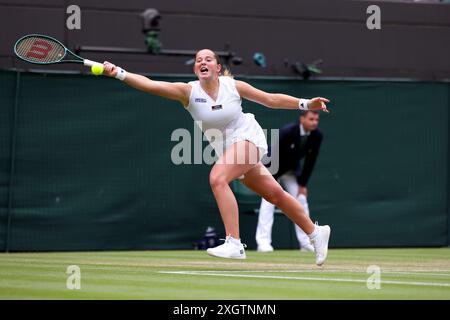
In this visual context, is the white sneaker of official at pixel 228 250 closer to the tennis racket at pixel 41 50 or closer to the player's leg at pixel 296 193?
the tennis racket at pixel 41 50

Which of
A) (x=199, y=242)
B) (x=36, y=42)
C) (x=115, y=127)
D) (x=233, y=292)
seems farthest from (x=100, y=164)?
(x=233, y=292)

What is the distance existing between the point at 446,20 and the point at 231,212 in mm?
9823

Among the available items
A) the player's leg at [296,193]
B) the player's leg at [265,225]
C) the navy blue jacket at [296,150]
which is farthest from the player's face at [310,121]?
the player's leg at [265,225]

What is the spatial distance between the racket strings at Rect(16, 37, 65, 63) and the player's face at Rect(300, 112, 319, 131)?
5.64 meters

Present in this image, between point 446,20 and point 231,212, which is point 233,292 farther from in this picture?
point 446,20

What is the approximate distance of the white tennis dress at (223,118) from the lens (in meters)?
10.4

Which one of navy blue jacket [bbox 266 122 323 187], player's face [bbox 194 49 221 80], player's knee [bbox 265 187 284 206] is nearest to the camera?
player's knee [bbox 265 187 284 206]

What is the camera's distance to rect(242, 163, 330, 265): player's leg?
408 inches

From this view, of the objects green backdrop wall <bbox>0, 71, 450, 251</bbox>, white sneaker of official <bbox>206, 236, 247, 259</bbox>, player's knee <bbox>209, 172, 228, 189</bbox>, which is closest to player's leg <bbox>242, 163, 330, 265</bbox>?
player's knee <bbox>209, 172, 228, 189</bbox>

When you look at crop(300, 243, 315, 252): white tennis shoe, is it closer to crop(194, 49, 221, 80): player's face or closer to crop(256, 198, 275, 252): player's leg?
crop(256, 198, 275, 252): player's leg

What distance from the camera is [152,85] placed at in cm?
1002

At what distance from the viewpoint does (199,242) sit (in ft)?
52.4

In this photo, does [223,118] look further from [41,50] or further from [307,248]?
[307,248]

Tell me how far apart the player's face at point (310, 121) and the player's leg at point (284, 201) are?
5045mm
